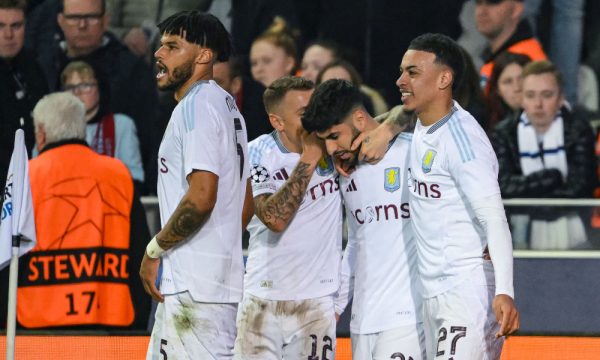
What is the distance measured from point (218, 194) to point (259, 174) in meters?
1.04

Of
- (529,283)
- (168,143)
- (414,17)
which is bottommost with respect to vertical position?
(529,283)

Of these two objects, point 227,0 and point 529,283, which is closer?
point 529,283

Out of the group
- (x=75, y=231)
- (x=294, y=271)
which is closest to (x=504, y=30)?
(x=294, y=271)

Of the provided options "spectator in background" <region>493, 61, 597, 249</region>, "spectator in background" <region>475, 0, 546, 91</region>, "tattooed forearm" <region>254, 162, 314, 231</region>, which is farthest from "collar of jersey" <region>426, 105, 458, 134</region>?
"spectator in background" <region>475, 0, 546, 91</region>

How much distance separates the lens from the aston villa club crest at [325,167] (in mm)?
5543

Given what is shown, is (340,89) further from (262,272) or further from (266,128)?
(266,128)

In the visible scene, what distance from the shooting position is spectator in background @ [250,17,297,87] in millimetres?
7949

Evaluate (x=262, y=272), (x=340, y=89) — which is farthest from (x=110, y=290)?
(x=340, y=89)

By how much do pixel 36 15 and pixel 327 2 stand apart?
6.38ft

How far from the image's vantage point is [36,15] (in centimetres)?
816

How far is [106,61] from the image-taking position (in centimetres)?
803

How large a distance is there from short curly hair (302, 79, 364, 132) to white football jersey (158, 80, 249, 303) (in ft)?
2.06

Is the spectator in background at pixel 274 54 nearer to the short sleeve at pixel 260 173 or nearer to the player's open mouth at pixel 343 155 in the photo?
the short sleeve at pixel 260 173

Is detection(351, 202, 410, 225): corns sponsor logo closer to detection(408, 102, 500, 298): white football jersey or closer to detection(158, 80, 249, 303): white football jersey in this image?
detection(408, 102, 500, 298): white football jersey
